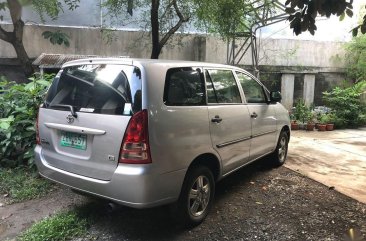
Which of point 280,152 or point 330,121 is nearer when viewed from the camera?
point 280,152

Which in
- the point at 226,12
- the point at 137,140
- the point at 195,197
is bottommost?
the point at 195,197

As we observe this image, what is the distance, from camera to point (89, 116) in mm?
3100

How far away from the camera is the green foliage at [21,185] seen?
432cm

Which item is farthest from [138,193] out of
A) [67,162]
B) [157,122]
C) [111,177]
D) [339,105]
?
[339,105]

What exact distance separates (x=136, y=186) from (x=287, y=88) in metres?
8.91

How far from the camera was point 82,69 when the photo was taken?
346cm

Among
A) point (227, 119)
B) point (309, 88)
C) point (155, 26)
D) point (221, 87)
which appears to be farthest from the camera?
point (309, 88)

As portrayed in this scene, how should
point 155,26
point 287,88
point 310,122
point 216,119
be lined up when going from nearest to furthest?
point 216,119 → point 155,26 → point 310,122 → point 287,88

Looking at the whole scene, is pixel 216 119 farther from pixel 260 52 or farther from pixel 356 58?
pixel 356 58

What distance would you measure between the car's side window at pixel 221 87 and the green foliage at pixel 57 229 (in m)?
1.82

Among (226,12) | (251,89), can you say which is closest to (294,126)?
(226,12)

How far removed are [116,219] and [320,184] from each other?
2862 millimetres

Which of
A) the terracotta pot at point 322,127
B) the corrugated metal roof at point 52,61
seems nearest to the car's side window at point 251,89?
the corrugated metal roof at point 52,61

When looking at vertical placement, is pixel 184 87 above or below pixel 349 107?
above
